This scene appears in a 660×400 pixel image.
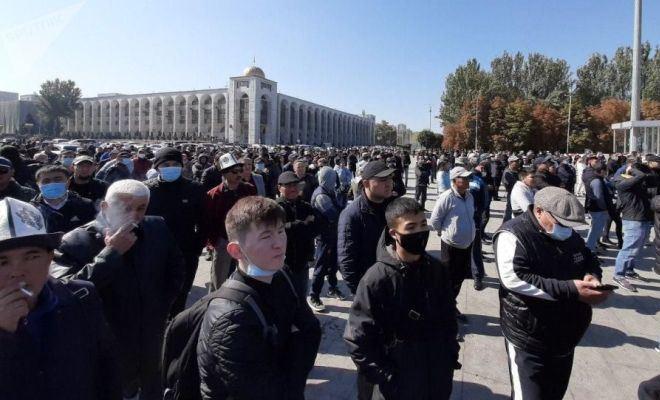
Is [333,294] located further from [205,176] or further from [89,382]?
[89,382]

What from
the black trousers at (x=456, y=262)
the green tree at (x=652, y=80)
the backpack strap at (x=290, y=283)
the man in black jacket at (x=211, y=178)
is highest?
the green tree at (x=652, y=80)

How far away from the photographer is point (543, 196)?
106 inches

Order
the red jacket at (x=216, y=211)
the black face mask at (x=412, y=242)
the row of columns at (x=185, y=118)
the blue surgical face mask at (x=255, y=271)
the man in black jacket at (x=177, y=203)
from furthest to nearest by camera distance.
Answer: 1. the row of columns at (x=185, y=118)
2. the red jacket at (x=216, y=211)
3. the man in black jacket at (x=177, y=203)
4. the black face mask at (x=412, y=242)
5. the blue surgical face mask at (x=255, y=271)

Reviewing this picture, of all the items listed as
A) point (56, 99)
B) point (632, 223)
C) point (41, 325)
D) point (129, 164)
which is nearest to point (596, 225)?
point (632, 223)

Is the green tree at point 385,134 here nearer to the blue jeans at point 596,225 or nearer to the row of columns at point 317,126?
the row of columns at point 317,126

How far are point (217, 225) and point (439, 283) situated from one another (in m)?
2.89

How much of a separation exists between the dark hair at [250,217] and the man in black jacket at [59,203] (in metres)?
2.76

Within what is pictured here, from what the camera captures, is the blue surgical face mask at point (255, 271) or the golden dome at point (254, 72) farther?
the golden dome at point (254, 72)

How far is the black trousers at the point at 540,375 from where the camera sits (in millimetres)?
2588

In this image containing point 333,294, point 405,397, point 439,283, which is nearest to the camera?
point 405,397

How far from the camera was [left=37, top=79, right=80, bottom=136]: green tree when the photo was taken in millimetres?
79875

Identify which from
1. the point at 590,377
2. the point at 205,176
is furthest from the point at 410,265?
the point at 205,176

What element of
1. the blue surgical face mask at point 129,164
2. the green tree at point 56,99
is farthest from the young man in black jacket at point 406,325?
the green tree at point 56,99

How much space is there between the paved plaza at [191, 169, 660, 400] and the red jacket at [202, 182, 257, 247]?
1.66 meters
